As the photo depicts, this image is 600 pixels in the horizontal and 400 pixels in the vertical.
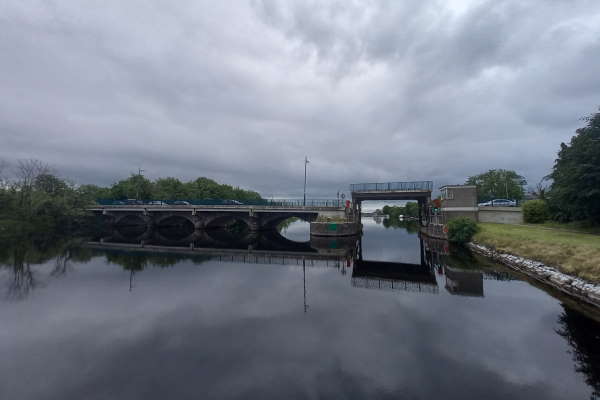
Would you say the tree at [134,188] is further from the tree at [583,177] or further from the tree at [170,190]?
the tree at [583,177]

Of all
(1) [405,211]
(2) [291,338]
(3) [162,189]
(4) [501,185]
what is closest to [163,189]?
(3) [162,189]

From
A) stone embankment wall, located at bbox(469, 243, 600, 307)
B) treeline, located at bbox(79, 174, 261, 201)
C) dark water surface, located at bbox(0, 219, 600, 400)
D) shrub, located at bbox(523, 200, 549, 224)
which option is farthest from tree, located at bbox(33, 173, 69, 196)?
shrub, located at bbox(523, 200, 549, 224)

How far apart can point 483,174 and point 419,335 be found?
104819mm

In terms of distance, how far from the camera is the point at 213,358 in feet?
34.1

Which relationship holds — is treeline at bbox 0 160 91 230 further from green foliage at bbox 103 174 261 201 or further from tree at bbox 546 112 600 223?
tree at bbox 546 112 600 223

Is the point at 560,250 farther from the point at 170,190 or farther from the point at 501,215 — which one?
the point at 170,190

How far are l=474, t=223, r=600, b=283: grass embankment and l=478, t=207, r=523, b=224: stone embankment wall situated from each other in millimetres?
15091

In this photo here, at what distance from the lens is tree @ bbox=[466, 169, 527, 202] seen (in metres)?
87.4

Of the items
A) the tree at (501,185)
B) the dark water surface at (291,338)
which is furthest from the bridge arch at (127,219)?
the tree at (501,185)

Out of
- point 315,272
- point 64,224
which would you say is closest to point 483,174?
point 315,272

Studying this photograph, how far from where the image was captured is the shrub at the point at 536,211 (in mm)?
38594

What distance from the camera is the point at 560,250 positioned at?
19781 mm

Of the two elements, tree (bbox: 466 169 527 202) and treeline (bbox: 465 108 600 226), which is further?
tree (bbox: 466 169 527 202)

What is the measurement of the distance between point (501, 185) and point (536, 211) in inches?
2396
